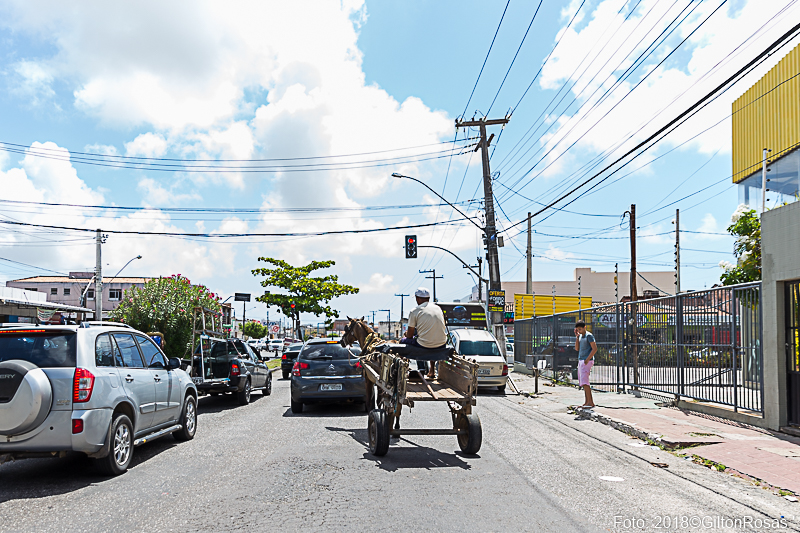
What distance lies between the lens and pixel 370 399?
12719mm

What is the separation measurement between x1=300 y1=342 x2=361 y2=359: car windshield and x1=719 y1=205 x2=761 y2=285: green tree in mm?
11720

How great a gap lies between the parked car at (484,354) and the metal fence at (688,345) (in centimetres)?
271

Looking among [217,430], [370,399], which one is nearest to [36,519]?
[217,430]

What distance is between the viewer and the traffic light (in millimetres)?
28609

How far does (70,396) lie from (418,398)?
422cm

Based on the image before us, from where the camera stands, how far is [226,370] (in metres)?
15.1

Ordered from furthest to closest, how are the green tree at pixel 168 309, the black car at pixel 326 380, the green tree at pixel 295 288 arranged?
the green tree at pixel 295 288 < the green tree at pixel 168 309 < the black car at pixel 326 380

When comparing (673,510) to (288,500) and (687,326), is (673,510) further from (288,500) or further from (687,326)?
(687,326)

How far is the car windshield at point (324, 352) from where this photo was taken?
1350cm

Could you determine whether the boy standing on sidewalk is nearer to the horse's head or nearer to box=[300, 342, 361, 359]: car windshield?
the horse's head

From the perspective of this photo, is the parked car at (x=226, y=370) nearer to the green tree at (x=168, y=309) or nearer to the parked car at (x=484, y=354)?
the green tree at (x=168, y=309)

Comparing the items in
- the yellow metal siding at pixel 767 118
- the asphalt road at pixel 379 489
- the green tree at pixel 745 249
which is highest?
the yellow metal siding at pixel 767 118

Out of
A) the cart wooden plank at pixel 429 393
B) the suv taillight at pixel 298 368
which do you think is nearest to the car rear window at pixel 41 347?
the cart wooden plank at pixel 429 393

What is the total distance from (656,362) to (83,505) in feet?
41.0
